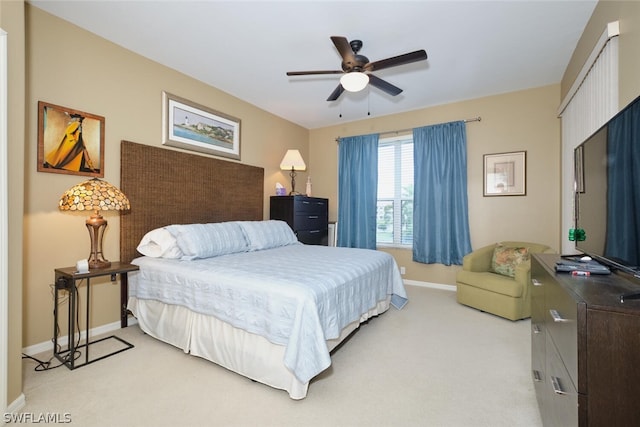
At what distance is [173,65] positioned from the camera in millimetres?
3264

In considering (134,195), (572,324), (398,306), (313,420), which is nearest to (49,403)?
(313,420)

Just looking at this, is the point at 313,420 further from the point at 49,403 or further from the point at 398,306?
the point at 398,306

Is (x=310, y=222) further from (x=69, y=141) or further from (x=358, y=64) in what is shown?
(x=69, y=141)

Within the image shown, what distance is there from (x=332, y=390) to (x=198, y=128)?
126 inches

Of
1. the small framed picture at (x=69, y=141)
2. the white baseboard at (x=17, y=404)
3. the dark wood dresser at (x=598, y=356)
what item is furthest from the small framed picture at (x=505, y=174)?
the white baseboard at (x=17, y=404)

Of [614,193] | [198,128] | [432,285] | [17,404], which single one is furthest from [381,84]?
[17,404]

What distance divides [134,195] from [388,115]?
387 cm

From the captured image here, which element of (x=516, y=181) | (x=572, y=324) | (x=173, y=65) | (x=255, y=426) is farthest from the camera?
(x=516, y=181)

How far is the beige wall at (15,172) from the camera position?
1590mm

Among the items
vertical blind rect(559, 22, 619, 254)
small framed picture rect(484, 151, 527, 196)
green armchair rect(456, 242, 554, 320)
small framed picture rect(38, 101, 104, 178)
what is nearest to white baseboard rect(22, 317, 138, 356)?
small framed picture rect(38, 101, 104, 178)

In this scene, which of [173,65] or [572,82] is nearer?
[572,82]

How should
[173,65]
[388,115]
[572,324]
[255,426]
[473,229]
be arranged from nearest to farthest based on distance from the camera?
1. [572,324]
2. [255,426]
3. [173,65]
4. [473,229]
5. [388,115]

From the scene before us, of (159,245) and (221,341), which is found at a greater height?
(159,245)

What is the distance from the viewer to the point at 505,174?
400cm
